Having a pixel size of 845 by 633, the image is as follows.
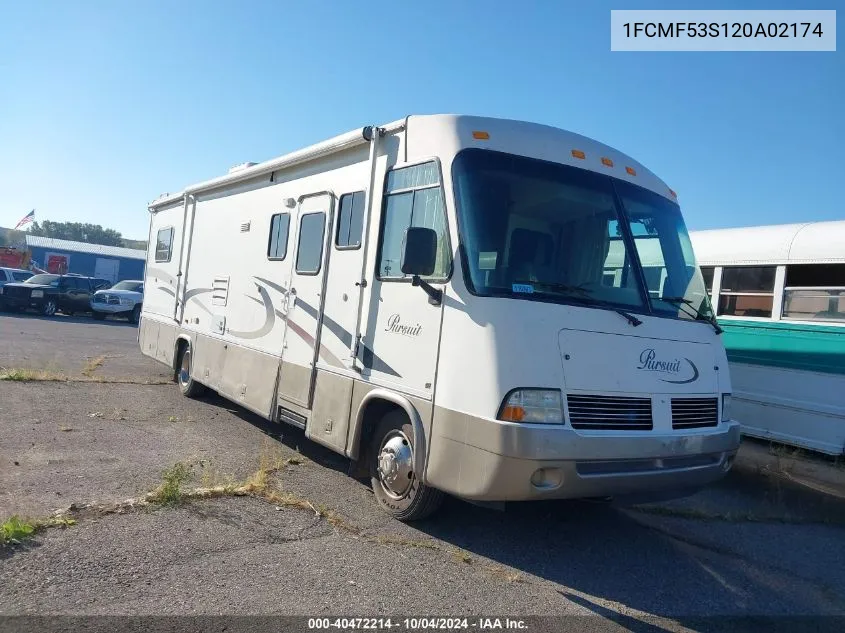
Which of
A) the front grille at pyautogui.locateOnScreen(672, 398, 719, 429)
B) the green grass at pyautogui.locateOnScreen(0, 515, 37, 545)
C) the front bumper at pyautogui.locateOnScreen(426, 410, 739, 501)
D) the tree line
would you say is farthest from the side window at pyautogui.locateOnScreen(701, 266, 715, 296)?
the tree line

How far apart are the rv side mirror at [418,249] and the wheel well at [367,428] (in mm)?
1266

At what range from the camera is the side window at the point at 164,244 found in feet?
37.0

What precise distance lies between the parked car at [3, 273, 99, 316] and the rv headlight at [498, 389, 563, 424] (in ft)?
Result: 78.4

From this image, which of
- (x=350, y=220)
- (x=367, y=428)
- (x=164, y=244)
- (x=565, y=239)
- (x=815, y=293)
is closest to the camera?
(x=565, y=239)

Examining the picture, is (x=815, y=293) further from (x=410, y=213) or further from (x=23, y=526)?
(x=23, y=526)

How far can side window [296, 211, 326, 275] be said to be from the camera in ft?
21.8

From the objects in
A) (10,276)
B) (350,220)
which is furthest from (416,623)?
(10,276)

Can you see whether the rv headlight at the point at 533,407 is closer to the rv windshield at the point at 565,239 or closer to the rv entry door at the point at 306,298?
the rv windshield at the point at 565,239

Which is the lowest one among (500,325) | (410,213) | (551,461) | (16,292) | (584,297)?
(16,292)

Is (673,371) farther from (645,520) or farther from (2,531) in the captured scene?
(2,531)

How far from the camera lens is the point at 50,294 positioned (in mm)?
24250

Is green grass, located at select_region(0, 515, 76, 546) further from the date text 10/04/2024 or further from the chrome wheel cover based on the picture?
the chrome wheel cover

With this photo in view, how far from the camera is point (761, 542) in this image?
18.4 ft

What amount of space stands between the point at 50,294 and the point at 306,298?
69.1 ft
